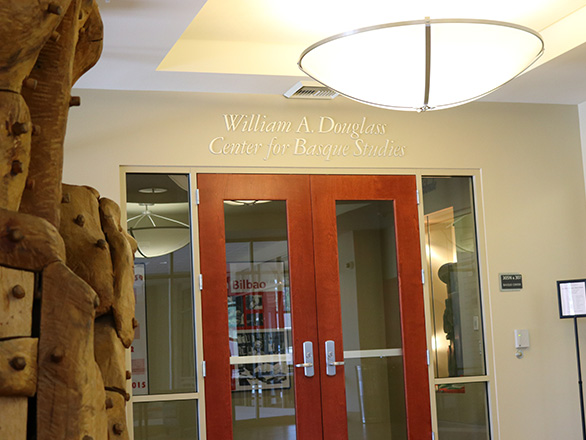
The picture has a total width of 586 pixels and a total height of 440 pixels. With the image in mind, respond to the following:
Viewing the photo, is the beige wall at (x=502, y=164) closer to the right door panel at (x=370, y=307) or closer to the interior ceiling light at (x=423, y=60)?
the right door panel at (x=370, y=307)

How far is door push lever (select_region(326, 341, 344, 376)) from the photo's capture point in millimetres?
4969

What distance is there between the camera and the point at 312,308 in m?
5.01

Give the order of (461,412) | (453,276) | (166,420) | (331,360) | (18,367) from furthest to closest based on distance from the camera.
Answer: (453,276) < (461,412) < (331,360) < (166,420) < (18,367)

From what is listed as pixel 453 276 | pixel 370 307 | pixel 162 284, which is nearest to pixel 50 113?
pixel 162 284

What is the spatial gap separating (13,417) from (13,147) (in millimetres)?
307

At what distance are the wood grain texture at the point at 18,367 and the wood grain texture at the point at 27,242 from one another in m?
0.09

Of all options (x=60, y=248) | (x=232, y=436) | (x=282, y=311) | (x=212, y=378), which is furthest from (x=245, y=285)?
(x=60, y=248)

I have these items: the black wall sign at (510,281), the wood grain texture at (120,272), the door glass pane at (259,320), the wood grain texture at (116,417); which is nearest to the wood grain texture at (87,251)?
the wood grain texture at (120,272)

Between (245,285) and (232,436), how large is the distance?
98cm

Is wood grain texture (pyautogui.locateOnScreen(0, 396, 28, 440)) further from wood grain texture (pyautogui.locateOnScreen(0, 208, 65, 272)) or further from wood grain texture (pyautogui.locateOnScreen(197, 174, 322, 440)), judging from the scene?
wood grain texture (pyautogui.locateOnScreen(197, 174, 322, 440))

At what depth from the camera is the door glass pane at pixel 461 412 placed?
204 inches

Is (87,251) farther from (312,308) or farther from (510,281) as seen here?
(510,281)

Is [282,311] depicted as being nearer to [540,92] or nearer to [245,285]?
[245,285]

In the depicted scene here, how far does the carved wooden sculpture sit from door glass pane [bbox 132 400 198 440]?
3863 mm
